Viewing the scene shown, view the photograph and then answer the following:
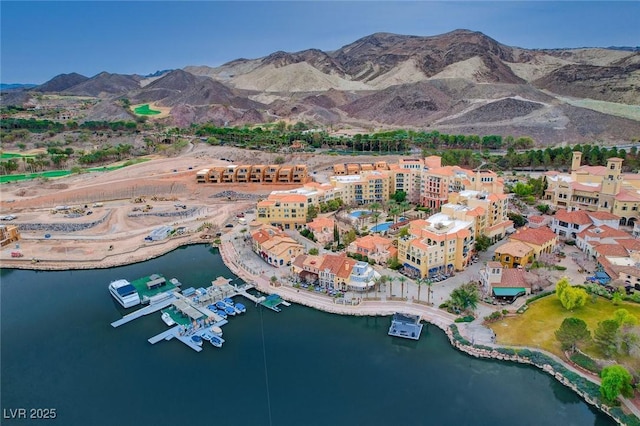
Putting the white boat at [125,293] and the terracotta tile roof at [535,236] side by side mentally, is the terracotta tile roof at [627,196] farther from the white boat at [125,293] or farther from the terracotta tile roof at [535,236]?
the white boat at [125,293]

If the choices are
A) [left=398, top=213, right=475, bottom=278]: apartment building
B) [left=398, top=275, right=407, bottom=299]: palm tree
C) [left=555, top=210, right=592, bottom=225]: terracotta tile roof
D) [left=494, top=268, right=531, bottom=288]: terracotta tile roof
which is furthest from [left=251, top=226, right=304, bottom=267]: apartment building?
[left=555, top=210, right=592, bottom=225]: terracotta tile roof

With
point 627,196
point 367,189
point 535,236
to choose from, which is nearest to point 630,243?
point 535,236

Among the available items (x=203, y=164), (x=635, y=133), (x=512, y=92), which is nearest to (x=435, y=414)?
(x=203, y=164)

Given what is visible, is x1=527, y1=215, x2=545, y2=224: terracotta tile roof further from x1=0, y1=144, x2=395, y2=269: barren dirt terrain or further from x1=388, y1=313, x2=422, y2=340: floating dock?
x1=0, y1=144, x2=395, y2=269: barren dirt terrain

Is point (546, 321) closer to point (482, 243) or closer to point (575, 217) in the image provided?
point (482, 243)

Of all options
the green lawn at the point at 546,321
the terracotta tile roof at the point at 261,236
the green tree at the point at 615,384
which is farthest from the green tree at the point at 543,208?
the terracotta tile roof at the point at 261,236

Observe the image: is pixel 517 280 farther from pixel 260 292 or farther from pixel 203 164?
pixel 203 164
